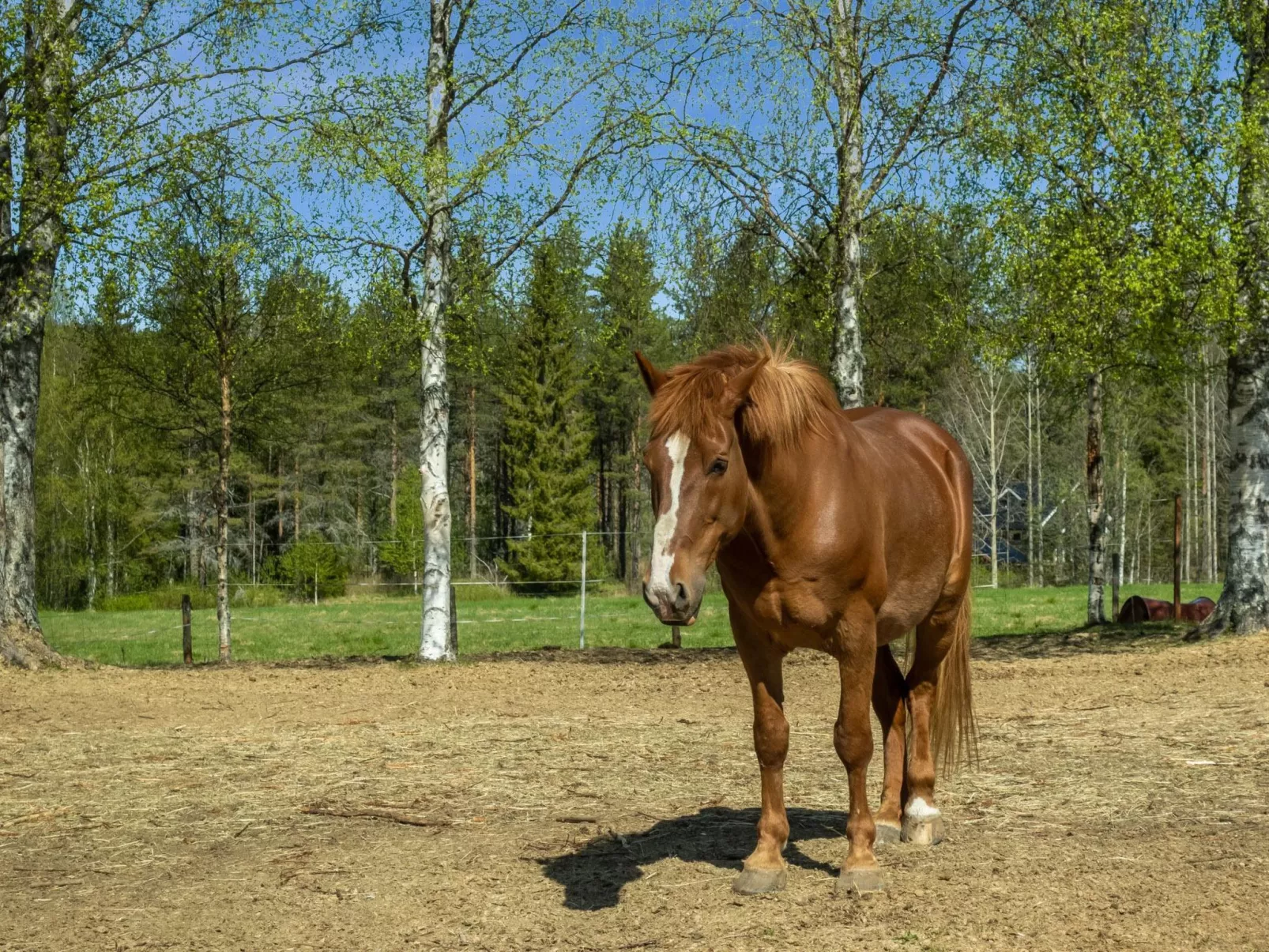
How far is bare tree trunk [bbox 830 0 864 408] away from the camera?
13891mm

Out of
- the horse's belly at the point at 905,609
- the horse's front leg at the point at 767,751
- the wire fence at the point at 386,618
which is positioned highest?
the horse's belly at the point at 905,609

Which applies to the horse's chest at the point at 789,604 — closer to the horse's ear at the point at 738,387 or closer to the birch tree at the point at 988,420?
the horse's ear at the point at 738,387

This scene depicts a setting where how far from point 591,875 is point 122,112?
34.9ft

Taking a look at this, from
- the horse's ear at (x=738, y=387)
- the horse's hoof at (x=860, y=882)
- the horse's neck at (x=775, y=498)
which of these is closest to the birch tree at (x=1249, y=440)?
the horse's hoof at (x=860, y=882)

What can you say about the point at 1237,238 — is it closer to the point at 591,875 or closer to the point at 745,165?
the point at 745,165

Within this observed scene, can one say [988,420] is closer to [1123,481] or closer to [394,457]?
[1123,481]

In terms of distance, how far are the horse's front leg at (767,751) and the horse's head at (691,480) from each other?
65 centimetres

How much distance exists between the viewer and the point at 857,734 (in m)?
4.75

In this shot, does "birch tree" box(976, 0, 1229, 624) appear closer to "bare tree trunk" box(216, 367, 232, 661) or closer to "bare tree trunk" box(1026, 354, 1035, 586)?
"bare tree trunk" box(216, 367, 232, 661)

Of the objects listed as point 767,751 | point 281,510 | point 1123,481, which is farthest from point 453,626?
point 1123,481

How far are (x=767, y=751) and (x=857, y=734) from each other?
0.37 metres

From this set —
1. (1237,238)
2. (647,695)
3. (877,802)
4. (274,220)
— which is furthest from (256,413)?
(877,802)

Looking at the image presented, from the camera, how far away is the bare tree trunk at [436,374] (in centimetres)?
1386

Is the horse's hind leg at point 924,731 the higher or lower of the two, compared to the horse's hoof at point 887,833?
higher
